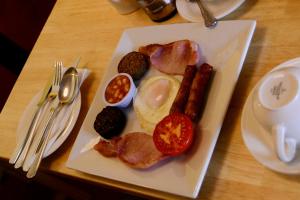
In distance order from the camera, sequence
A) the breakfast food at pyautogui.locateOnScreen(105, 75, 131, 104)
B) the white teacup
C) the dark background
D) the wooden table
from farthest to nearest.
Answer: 1. the dark background
2. the breakfast food at pyautogui.locateOnScreen(105, 75, 131, 104)
3. the wooden table
4. the white teacup

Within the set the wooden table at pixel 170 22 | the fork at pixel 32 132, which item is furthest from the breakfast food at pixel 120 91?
the fork at pixel 32 132

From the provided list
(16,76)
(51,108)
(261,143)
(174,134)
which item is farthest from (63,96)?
(16,76)

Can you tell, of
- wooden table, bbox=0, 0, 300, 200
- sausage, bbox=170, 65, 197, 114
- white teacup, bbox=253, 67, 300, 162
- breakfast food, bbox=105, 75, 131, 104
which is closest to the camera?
white teacup, bbox=253, 67, 300, 162

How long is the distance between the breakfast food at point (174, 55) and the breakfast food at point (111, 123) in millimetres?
157

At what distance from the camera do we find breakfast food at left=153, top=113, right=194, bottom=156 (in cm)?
71

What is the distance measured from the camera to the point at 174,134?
726 mm

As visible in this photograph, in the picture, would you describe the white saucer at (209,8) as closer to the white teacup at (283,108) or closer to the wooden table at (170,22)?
the wooden table at (170,22)

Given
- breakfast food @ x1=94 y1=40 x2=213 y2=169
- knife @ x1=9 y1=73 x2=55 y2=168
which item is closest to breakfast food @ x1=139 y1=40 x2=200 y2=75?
breakfast food @ x1=94 y1=40 x2=213 y2=169

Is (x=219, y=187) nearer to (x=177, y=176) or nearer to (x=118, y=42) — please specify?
(x=177, y=176)

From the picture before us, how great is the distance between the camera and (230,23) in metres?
0.82

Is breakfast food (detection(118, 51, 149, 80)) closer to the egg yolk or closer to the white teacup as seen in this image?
the egg yolk

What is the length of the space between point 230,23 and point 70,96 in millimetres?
488

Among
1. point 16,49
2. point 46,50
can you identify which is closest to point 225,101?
point 46,50

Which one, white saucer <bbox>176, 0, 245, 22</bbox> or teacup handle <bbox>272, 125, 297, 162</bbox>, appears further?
white saucer <bbox>176, 0, 245, 22</bbox>
